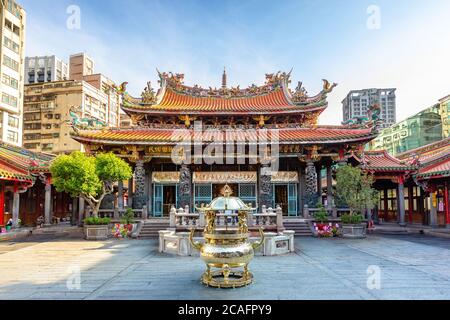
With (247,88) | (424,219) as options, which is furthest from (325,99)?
(424,219)

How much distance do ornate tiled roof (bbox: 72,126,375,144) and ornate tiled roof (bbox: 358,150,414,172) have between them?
7.17 ft

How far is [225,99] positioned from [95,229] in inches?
488

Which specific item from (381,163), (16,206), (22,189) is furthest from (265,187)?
(16,206)

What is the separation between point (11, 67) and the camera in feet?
139

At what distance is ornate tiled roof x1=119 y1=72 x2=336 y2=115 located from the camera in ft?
63.2

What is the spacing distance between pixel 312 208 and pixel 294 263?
8442mm

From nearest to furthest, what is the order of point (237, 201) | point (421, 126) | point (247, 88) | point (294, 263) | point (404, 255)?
point (237, 201)
point (294, 263)
point (404, 255)
point (247, 88)
point (421, 126)

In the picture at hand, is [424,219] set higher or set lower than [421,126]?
lower

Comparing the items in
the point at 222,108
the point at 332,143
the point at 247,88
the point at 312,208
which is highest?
the point at 247,88

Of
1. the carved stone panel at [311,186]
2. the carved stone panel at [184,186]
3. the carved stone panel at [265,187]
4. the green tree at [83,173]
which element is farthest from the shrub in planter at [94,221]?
the carved stone panel at [311,186]

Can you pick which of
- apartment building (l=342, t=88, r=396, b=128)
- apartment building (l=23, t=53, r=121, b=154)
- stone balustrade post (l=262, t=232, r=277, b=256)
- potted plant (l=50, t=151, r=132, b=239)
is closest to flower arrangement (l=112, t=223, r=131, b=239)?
potted plant (l=50, t=151, r=132, b=239)

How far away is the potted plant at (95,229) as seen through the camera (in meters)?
14.4
